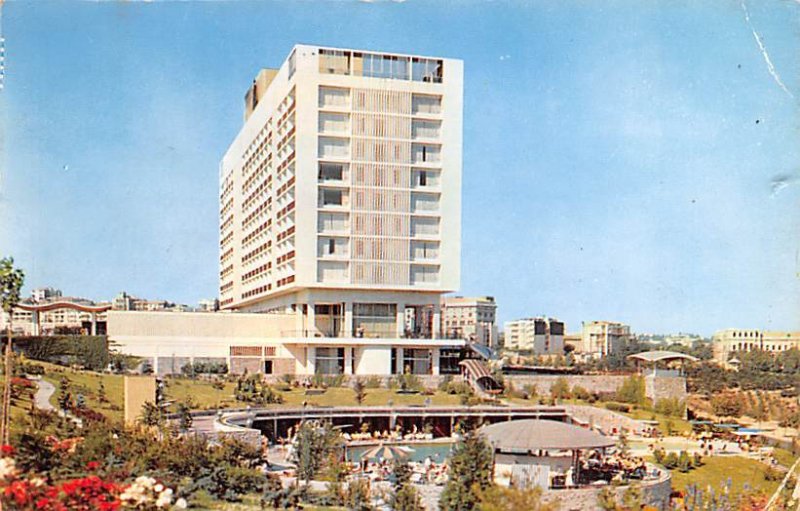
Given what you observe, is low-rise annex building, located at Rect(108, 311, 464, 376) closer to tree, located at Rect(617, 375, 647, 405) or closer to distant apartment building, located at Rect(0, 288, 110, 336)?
distant apartment building, located at Rect(0, 288, 110, 336)

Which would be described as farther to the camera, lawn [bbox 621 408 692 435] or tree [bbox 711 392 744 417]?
tree [bbox 711 392 744 417]

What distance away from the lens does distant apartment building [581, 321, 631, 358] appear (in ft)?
194

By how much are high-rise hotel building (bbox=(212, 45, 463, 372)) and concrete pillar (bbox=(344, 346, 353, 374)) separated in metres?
0.05

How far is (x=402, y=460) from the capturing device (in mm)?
20188

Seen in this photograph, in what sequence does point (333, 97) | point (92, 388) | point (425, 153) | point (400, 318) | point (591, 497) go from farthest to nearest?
point (400, 318) → point (425, 153) → point (333, 97) → point (92, 388) → point (591, 497)

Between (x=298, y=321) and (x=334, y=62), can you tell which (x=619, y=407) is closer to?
(x=298, y=321)

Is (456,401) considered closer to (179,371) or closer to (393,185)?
(393,185)

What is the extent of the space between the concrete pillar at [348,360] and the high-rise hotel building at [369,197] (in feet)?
0.18

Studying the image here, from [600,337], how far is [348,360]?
1516 inches

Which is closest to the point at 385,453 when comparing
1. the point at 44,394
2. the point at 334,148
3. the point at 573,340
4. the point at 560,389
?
the point at 44,394

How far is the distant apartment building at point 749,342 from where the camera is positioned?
32491 mm

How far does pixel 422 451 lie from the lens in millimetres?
25984

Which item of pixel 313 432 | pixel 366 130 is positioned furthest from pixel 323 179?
pixel 313 432

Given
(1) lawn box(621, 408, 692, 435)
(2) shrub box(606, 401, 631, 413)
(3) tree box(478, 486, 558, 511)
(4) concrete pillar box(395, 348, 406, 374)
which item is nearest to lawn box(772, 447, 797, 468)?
(1) lawn box(621, 408, 692, 435)
